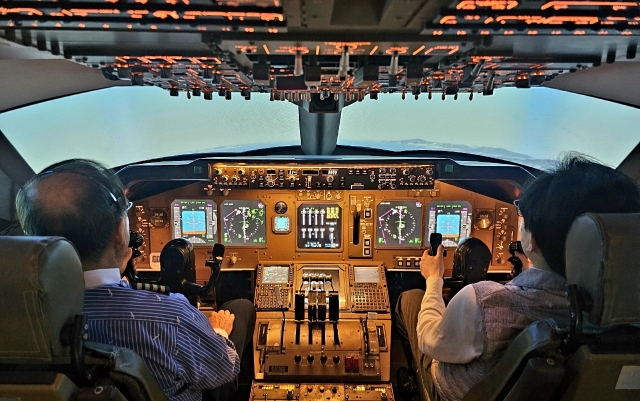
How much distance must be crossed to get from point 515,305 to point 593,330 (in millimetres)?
339

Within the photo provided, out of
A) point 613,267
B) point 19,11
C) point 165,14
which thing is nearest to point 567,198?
point 613,267

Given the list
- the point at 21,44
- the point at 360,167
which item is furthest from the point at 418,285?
the point at 21,44

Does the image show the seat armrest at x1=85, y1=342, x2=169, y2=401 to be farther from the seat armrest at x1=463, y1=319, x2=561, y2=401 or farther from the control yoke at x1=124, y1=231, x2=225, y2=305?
the control yoke at x1=124, y1=231, x2=225, y2=305

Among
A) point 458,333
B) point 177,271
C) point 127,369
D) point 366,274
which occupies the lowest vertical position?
point 366,274

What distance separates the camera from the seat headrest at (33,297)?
115 cm

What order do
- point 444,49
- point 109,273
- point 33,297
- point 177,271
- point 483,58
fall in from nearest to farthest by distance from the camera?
point 33,297 < point 444,49 < point 109,273 < point 483,58 < point 177,271

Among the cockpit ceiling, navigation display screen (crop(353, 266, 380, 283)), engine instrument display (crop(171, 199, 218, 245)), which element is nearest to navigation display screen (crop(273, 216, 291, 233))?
engine instrument display (crop(171, 199, 218, 245))

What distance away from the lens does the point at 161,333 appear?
→ 5.59ft

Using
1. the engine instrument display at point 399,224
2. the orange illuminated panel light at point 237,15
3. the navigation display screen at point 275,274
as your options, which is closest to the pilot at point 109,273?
the orange illuminated panel light at point 237,15

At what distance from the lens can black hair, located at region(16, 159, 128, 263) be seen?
1626mm

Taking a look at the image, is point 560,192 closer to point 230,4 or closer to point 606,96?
point 230,4

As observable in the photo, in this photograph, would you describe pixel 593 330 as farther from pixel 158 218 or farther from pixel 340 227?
pixel 158 218

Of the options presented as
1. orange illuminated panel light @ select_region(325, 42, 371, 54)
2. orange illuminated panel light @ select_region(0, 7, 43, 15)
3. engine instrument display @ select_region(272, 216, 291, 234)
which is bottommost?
engine instrument display @ select_region(272, 216, 291, 234)

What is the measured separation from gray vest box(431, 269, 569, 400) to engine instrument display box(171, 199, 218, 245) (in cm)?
234
